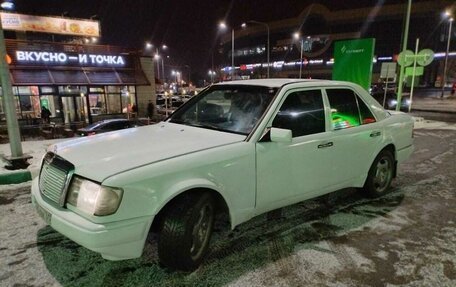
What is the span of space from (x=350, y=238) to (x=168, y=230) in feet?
7.21

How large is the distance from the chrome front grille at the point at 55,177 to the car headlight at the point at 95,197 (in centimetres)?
15

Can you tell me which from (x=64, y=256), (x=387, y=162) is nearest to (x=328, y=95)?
(x=387, y=162)

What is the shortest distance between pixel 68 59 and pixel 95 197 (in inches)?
807

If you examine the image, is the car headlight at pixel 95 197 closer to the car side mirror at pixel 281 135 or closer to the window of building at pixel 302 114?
the car side mirror at pixel 281 135

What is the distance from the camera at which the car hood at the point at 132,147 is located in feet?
9.51

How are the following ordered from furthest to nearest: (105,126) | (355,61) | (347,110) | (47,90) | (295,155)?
(47,90) → (355,61) → (105,126) → (347,110) → (295,155)

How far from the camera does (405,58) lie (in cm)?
1617

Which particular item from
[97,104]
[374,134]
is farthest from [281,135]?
[97,104]

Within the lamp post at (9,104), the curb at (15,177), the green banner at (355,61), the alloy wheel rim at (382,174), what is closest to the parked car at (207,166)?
the alloy wheel rim at (382,174)

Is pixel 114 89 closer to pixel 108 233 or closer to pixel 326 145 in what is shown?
pixel 326 145

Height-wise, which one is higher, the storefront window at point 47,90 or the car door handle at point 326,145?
the storefront window at point 47,90

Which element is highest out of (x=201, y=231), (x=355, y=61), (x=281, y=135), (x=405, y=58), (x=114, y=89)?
(x=405, y=58)

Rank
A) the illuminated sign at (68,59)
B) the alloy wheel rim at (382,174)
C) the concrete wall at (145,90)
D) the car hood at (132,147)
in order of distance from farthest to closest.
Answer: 1. the concrete wall at (145,90)
2. the illuminated sign at (68,59)
3. the alloy wheel rim at (382,174)
4. the car hood at (132,147)

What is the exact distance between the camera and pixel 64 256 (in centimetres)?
347
